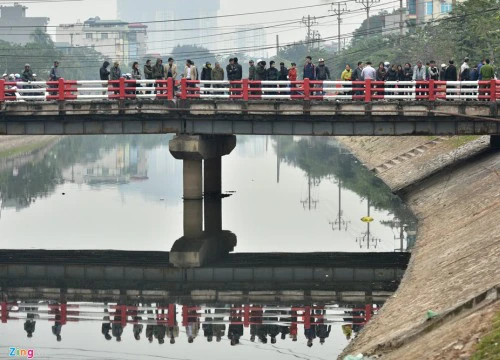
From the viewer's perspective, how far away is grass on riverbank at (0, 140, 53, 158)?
107 m

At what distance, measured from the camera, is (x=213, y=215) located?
192 feet

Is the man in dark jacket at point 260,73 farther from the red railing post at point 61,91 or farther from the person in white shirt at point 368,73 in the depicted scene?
the red railing post at point 61,91

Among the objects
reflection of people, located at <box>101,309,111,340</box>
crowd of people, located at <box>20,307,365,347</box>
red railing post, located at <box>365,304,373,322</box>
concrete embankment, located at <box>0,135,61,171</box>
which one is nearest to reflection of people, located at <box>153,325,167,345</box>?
crowd of people, located at <box>20,307,365,347</box>

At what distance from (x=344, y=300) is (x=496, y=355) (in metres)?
16.2

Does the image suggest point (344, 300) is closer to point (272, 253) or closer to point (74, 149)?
point (272, 253)

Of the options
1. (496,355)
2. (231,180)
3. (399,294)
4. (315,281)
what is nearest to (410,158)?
(231,180)

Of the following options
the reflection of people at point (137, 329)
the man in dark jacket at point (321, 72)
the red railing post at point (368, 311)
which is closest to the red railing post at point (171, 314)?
the reflection of people at point (137, 329)

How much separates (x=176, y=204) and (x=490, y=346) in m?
45.8

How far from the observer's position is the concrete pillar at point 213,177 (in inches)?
2488

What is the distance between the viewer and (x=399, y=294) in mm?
35719

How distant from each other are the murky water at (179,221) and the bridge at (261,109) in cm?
464

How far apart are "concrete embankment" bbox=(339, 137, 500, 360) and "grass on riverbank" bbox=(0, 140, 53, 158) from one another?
150 feet

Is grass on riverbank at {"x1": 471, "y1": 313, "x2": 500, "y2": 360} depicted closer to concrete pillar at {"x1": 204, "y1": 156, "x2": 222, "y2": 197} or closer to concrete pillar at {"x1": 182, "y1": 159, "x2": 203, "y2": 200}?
concrete pillar at {"x1": 182, "y1": 159, "x2": 203, "y2": 200}

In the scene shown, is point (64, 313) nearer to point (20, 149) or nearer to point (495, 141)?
point (495, 141)
